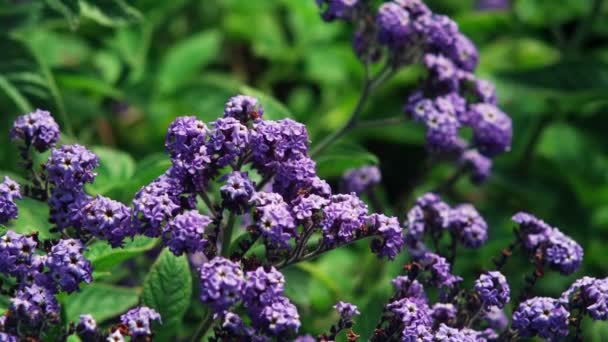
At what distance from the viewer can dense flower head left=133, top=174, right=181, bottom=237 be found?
3.17 metres

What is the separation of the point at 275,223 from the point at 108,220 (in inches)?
21.7

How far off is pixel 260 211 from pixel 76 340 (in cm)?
94

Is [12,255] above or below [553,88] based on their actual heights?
below

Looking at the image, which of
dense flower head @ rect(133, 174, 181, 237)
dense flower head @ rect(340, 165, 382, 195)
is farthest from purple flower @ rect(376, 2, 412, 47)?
dense flower head @ rect(133, 174, 181, 237)

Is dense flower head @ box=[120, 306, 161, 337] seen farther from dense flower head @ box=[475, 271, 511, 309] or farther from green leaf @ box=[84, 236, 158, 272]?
dense flower head @ box=[475, 271, 511, 309]

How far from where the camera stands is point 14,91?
16.5ft

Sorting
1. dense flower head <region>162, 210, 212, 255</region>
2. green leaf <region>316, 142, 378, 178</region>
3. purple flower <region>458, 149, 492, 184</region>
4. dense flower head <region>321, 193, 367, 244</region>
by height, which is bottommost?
dense flower head <region>162, 210, 212, 255</region>

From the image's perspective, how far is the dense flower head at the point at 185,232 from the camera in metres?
3.12

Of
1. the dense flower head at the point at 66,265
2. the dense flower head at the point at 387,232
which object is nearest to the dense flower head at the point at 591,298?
the dense flower head at the point at 387,232

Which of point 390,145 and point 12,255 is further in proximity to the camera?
point 390,145

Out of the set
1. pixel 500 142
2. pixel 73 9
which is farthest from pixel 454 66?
pixel 73 9

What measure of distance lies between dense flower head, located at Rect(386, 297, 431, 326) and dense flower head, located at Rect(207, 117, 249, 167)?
739 mm

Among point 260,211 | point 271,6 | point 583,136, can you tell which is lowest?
point 260,211

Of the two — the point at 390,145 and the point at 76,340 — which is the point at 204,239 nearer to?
the point at 76,340
